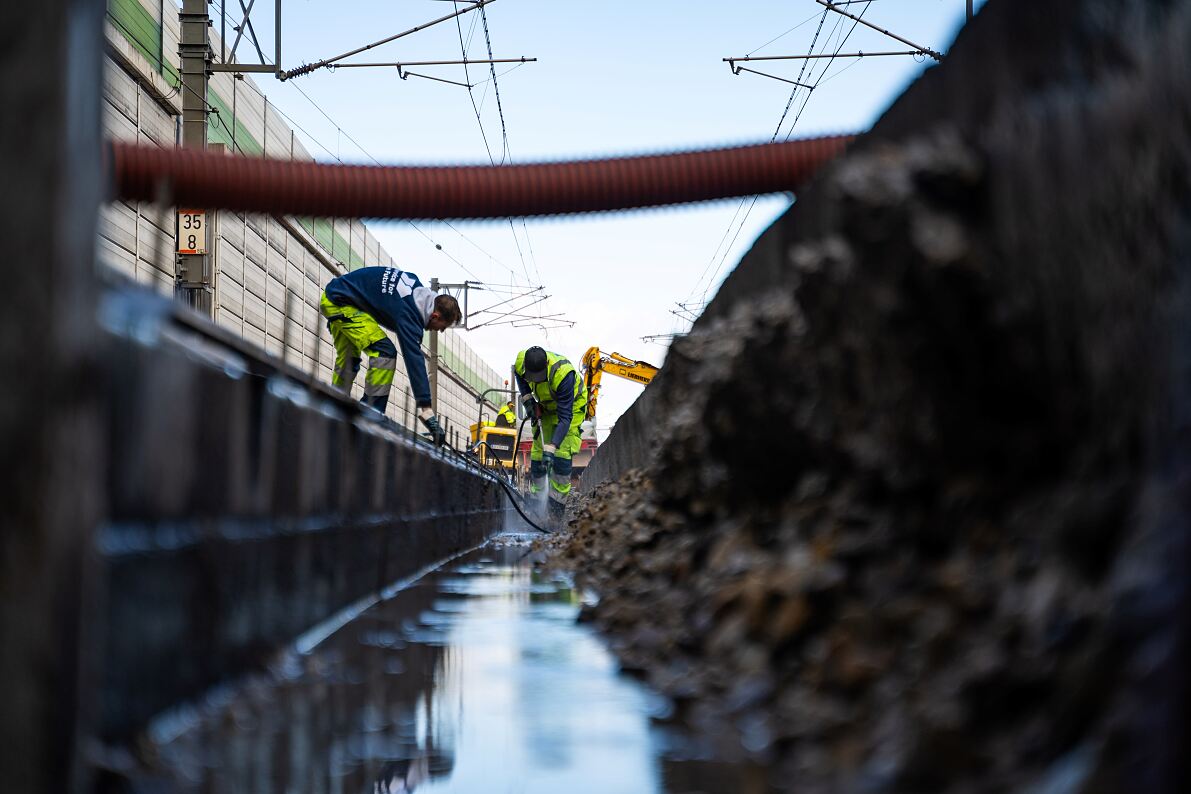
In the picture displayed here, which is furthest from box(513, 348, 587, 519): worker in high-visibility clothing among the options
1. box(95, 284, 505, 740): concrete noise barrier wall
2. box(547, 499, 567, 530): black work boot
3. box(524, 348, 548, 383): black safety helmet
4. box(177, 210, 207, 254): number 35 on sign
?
box(95, 284, 505, 740): concrete noise barrier wall

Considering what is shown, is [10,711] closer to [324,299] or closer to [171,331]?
[171,331]

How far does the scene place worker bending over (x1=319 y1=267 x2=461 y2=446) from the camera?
8.66 meters

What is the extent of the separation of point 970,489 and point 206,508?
5.81ft

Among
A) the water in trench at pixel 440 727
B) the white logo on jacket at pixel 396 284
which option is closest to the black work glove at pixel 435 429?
the white logo on jacket at pixel 396 284

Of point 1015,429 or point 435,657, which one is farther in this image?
point 435,657

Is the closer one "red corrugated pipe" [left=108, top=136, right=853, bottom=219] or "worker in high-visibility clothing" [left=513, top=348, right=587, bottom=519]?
"red corrugated pipe" [left=108, top=136, right=853, bottom=219]

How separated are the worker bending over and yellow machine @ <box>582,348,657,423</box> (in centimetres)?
2166

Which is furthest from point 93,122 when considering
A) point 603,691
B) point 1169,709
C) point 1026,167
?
point 603,691

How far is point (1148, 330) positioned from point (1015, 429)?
53 cm

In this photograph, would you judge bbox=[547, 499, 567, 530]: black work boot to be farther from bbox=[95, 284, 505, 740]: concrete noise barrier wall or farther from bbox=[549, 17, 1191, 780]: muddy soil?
bbox=[549, 17, 1191, 780]: muddy soil

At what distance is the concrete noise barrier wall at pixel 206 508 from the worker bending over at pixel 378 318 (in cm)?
373

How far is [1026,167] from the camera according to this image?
202 cm

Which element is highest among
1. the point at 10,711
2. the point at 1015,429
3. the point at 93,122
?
the point at 93,122

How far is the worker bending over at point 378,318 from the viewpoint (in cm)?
866
